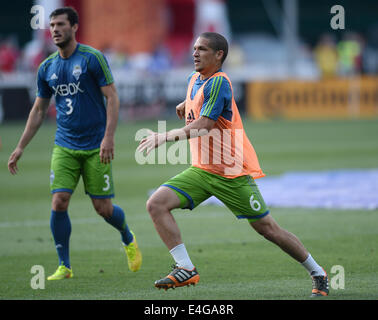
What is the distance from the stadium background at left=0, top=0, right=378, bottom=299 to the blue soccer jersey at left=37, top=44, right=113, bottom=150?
1.40m

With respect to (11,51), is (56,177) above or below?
below

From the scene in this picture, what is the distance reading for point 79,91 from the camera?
8203 millimetres

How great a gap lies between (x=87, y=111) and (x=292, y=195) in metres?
5.72

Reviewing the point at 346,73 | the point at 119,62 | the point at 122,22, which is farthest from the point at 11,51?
the point at 346,73

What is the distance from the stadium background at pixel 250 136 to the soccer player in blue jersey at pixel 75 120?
0.68 meters

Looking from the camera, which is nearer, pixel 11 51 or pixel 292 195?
pixel 292 195

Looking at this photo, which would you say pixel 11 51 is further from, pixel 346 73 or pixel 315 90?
pixel 346 73

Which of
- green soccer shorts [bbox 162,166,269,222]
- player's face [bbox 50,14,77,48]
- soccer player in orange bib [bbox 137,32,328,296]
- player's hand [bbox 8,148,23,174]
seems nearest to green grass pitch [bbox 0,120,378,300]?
soccer player in orange bib [bbox 137,32,328,296]

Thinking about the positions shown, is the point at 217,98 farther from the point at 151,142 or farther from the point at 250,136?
the point at 250,136

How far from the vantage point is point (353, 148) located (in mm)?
20547

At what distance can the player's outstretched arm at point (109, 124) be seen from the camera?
790cm

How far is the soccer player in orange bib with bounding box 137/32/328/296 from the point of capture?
684 centimetres

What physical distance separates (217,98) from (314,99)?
25279 millimetres
